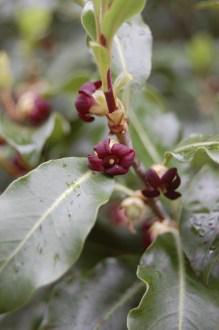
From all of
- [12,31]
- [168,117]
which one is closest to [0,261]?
[168,117]

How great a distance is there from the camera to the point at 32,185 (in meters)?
0.87

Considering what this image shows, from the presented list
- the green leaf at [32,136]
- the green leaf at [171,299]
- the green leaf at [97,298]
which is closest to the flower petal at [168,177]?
the green leaf at [171,299]

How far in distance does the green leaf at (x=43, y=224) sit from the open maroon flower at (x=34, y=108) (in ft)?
1.83

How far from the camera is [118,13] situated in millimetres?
820

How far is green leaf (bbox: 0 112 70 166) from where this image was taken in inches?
47.1

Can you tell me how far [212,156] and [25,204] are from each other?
270 mm

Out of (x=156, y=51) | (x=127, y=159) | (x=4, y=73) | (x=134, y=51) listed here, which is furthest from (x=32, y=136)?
(x=156, y=51)

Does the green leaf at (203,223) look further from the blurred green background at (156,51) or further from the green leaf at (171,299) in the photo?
the blurred green background at (156,51)

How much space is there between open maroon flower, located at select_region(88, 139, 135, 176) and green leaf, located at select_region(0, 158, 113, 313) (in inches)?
0.8

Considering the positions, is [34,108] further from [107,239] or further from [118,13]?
[118,13]

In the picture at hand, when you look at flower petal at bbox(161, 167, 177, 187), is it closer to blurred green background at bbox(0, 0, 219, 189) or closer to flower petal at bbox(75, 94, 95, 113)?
flower petal at bbox(75, 94, 95, 113)

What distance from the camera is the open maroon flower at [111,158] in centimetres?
89

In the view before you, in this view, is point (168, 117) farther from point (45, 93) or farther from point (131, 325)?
point (131, 325)

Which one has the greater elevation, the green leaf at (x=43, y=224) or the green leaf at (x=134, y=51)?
the green leaf at (x=134, y=51)
